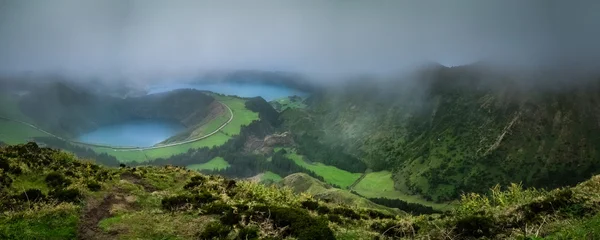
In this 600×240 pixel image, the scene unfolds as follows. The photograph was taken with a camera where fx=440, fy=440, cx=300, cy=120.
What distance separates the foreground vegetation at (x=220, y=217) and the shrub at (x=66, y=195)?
80 mm

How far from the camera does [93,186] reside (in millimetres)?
40719

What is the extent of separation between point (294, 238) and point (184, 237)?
7.60 metres

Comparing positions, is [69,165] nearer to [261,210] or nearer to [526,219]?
[261,210]

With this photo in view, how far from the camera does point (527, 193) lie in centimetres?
5588

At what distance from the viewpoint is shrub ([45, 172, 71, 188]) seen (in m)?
42.4

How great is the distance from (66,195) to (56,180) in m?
8.82

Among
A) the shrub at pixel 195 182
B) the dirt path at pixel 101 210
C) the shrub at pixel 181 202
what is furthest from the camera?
the shrub at pixel 195 182

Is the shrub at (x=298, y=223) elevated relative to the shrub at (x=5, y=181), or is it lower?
lower

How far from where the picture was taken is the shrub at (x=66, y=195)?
35.8m

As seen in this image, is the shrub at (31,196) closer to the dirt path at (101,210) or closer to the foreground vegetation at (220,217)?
the foreground vegetation at (220,217)

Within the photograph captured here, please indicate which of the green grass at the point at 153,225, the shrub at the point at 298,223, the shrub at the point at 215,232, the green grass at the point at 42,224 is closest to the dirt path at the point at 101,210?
the green grass at the point at 153,225

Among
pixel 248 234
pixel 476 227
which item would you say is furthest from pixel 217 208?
pixel 476 227

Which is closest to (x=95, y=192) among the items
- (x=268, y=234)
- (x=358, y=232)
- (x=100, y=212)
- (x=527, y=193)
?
(x=100, y=212)

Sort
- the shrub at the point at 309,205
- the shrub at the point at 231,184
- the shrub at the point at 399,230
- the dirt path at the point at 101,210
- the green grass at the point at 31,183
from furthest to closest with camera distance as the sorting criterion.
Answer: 1. the shrub at the point at 231,184
2. the shrub at the point at 309,205
3. the green grass at the point at 31,183
4. the dirt path at the point at 101,210
5. the shrub at the point at 399,230
